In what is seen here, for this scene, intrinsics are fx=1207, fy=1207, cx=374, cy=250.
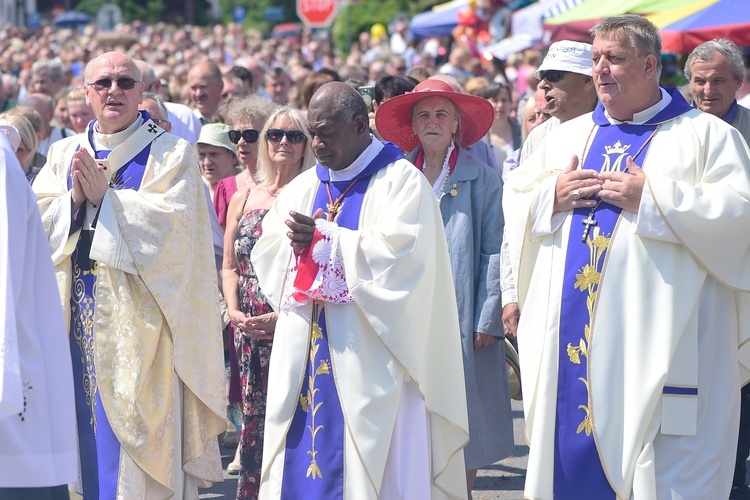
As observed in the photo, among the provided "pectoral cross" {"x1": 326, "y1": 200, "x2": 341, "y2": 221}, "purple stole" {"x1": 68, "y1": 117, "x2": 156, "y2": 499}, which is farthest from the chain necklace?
"purple stole" {"x1": 68, "y1": 117, "x2": 156, "y2": 499}

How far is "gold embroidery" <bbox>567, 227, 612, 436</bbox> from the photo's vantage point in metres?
4.70

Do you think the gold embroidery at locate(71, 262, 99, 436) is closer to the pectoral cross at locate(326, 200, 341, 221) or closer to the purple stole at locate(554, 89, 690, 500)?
the pectoral cross at locate(326, 200, 341, 221)

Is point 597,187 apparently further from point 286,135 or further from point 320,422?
point 286,135

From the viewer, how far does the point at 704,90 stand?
637 centimetres

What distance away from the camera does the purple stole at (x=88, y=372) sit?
5512mm

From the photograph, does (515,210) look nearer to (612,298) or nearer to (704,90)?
(612,298)

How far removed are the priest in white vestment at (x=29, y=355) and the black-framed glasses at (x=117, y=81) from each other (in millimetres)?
2027

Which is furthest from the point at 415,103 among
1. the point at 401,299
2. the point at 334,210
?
the point at 401,299

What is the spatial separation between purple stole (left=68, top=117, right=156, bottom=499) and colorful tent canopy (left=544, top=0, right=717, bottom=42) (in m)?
7.62

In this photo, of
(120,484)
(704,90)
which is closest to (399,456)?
(120,484)

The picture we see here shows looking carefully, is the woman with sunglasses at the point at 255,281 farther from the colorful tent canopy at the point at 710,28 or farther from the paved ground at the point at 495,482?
the colorful tent canopy at the point at 710,28

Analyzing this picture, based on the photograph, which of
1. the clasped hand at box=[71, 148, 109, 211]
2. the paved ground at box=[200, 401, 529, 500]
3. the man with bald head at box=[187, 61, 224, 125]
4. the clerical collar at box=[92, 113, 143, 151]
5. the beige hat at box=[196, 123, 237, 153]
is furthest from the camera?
the man with bald head at box=[187, 61, 224, 125]

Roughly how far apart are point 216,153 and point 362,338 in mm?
3175

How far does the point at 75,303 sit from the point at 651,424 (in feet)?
8.80
